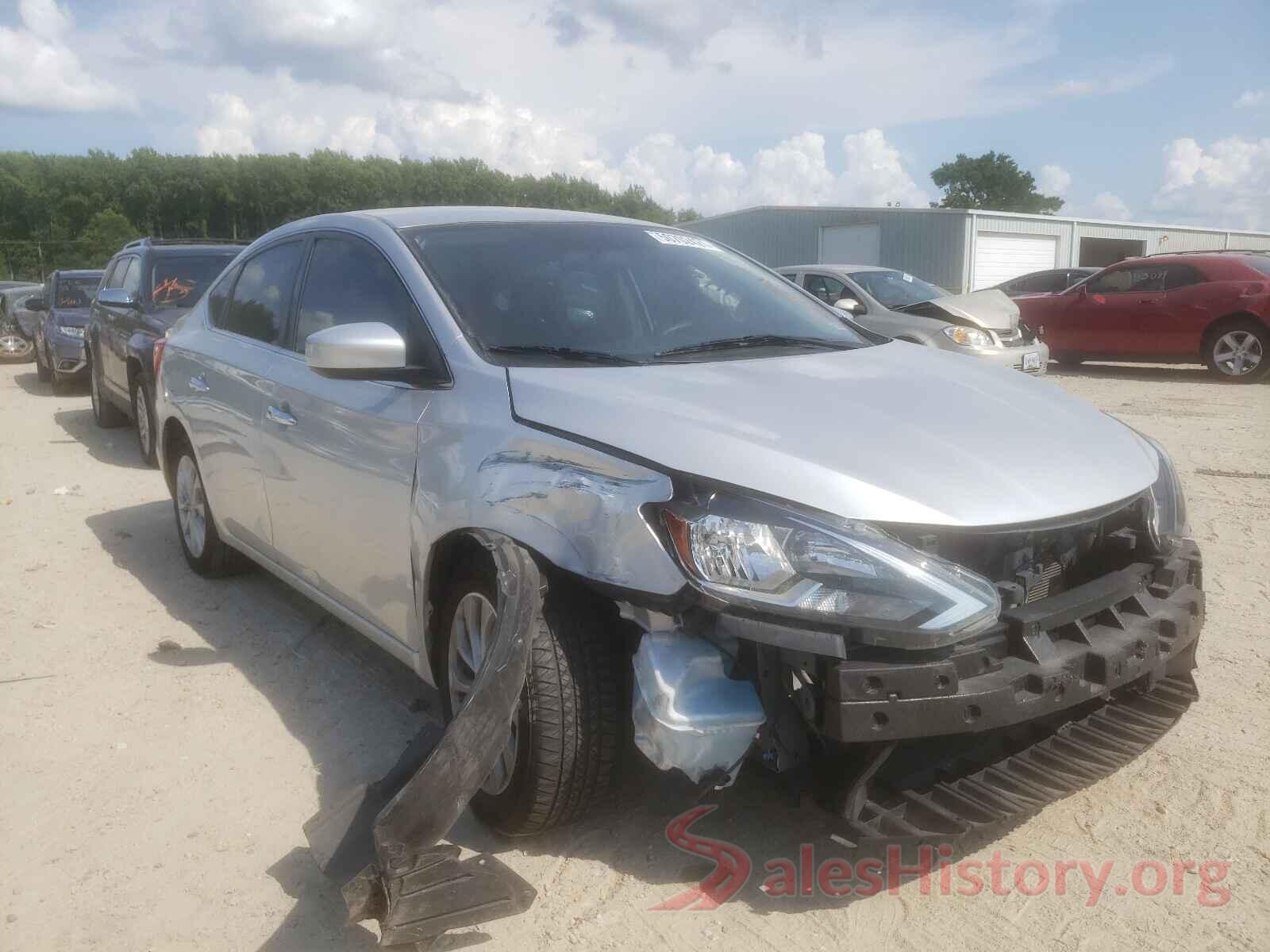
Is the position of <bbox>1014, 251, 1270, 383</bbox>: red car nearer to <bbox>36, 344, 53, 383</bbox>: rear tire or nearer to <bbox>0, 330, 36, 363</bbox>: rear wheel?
<bbox>36, 344, 53, 383</bbox>: rear tire

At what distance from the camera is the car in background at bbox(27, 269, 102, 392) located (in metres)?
13.4

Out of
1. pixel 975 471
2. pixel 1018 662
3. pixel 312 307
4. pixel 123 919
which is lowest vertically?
pixel 123 919

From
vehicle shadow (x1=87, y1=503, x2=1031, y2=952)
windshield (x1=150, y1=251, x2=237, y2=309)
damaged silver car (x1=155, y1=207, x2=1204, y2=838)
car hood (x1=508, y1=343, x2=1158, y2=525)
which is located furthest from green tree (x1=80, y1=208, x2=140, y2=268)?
car hood (x1=508, y1=343, x2=1158, y2=525)

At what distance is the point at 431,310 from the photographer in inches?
124

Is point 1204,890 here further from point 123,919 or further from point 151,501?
point 151,501

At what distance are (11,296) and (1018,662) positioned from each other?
20.7m

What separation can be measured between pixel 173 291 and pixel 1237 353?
39.2 feet

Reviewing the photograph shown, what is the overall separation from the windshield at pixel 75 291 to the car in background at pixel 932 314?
29.7 ft

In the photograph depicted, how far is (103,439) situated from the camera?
398 inches

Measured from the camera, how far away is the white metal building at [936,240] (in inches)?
1239

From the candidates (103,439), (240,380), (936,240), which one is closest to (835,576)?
(240,380)

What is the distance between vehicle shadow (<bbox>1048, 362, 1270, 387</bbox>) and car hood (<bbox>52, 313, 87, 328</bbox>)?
509 inches

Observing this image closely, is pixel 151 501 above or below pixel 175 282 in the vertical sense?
below

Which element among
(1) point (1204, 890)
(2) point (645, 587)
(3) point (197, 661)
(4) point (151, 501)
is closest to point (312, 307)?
(3) point (197, 661)
